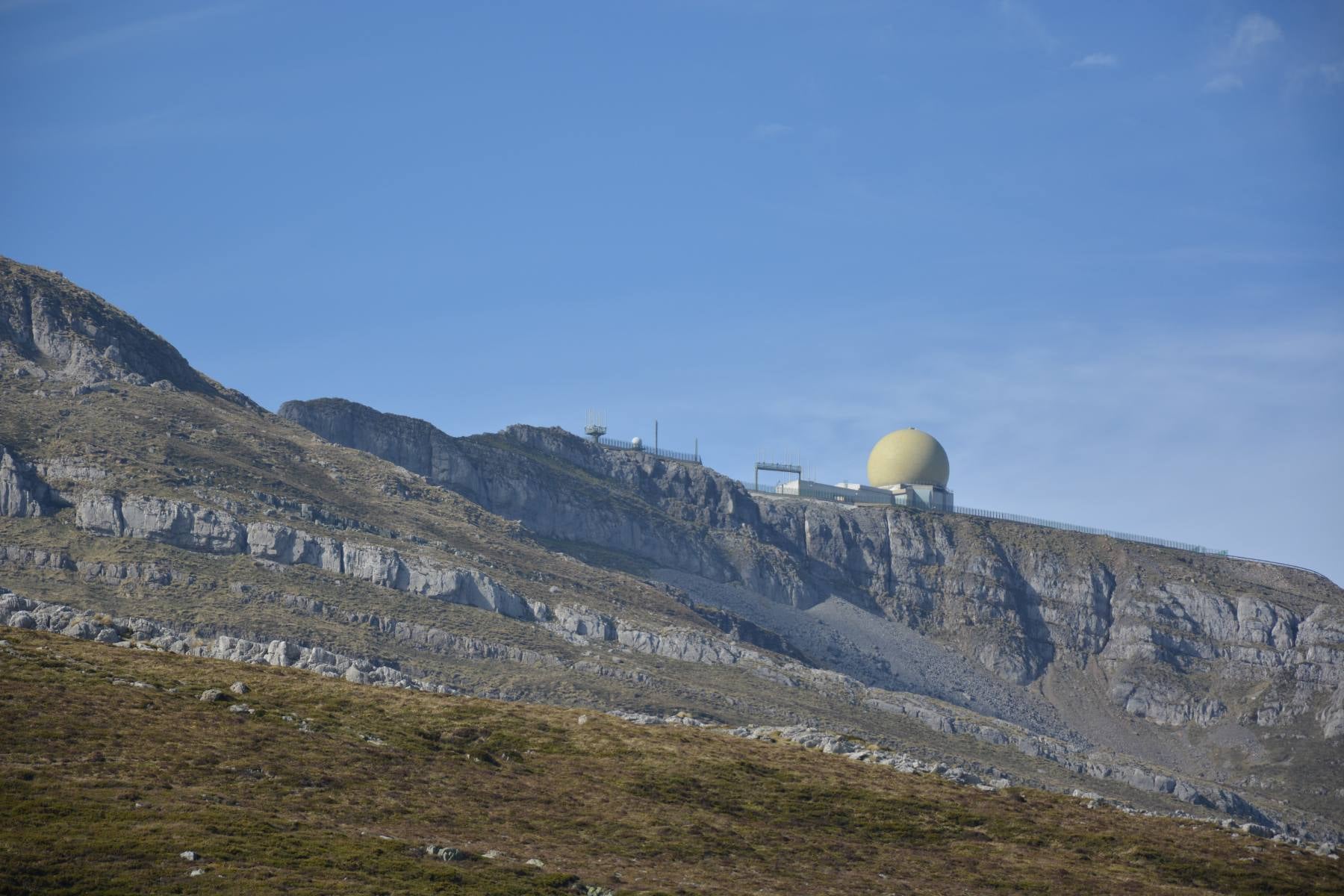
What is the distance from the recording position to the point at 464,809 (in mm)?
65438

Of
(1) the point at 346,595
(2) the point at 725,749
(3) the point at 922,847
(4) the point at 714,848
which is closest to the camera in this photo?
(4) the point at 714,848

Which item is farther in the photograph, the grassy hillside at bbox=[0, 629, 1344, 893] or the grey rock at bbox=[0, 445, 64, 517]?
the grey rock at bbox=[0, 445, 64, 517]

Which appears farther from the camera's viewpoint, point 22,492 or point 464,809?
point 22,492

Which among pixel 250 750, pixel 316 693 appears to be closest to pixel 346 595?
pixel 316 693

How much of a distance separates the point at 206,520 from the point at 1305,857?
131 meters

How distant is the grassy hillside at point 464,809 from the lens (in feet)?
171

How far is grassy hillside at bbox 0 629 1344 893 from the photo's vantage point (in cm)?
5216

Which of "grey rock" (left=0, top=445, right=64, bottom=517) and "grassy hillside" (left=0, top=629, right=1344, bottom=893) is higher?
"grey rock" (left=0, top=445, right=64, bottom=517)

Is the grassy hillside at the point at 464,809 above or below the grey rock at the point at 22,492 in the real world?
below

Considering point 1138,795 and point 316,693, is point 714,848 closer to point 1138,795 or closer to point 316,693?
point 316,693

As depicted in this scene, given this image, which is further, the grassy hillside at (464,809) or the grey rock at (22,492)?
the grey rock at (22,492)

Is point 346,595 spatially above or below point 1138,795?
above

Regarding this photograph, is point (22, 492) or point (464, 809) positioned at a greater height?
point (22, 492)

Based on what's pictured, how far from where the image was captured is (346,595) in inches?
6781
